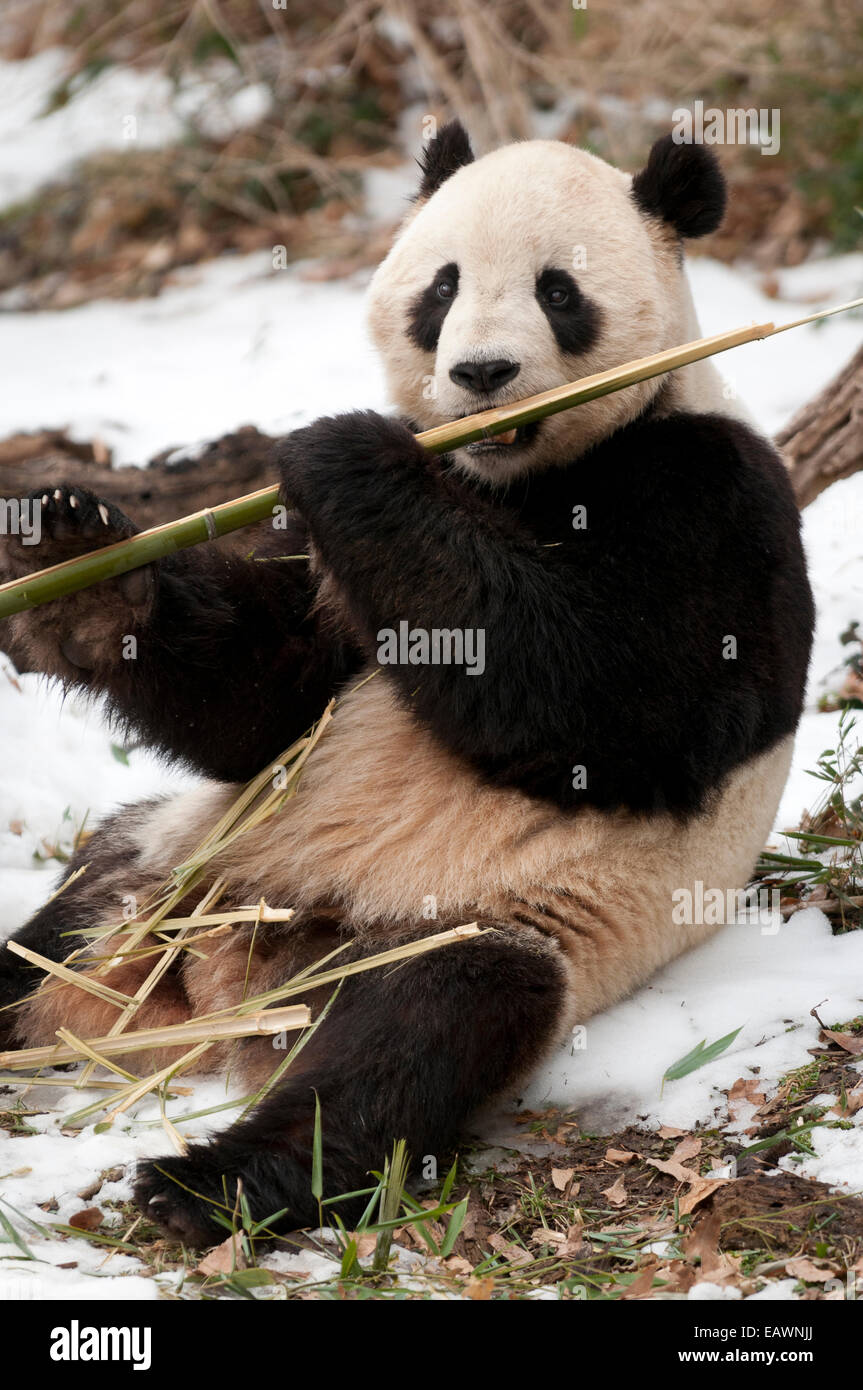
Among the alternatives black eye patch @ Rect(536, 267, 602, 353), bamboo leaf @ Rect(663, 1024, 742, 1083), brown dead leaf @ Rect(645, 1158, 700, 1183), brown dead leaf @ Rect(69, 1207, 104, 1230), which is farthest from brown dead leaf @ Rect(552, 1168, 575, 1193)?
black eye patch @ Rect(536, 267, 602, 353)

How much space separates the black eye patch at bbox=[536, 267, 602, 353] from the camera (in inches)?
168

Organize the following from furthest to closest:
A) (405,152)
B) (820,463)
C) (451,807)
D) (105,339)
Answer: (405,152) < (105,339) < (820,463) < (451,807)

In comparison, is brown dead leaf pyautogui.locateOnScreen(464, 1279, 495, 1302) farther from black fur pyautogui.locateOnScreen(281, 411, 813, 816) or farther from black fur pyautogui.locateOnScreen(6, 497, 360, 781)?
black fur pyautogui.locateOnScreen(6, 497, 360, 781)

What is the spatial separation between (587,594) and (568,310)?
96 cm

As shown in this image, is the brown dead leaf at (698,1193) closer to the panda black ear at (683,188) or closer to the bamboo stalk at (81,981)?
the bamboo stalk at (81,981)

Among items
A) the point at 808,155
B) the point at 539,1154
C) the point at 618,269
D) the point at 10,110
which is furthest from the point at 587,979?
the point at 10,110

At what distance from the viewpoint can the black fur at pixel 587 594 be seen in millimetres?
3926

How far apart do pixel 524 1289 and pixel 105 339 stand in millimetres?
8690

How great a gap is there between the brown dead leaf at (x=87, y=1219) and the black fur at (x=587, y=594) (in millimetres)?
1596

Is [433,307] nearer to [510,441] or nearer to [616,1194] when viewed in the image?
[510,441]

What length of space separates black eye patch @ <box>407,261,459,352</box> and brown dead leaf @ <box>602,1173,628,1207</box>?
8.43 feet

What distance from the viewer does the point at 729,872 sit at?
4.60 meters

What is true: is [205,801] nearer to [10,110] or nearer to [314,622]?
[314,622]

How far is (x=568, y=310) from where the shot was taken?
4285 mm
